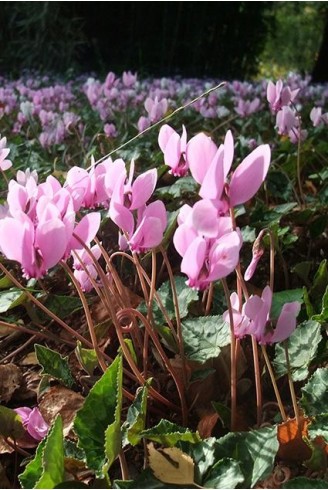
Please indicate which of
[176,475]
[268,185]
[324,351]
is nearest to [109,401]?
[176,475]

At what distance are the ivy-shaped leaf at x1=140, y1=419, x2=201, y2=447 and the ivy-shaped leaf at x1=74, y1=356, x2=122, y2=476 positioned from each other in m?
0.06

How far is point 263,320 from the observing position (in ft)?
3.29

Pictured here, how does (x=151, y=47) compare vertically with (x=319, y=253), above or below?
below

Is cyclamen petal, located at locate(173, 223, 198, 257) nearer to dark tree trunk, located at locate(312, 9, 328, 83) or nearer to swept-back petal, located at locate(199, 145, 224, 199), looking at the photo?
swept-back petal, located at locate(199, 145, 224, 199)

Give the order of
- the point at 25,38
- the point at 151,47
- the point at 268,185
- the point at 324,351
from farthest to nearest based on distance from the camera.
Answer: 1. the point at 151,47
2. the point at 25,38
3. the point at 268,185
4. the point at 324,351

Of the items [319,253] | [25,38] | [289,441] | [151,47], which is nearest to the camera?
[289,441]

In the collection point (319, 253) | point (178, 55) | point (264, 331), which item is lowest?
point (178, 55)

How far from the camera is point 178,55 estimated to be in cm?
1173

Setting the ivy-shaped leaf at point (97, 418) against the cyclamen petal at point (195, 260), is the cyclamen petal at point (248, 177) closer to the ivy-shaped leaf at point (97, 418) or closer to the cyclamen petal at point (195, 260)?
the cyclamen petal at point (195, 260)

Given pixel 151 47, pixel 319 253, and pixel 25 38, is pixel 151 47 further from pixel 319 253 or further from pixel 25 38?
pixel 319 253

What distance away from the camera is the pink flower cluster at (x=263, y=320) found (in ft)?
3.26

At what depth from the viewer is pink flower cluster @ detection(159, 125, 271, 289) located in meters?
0.88

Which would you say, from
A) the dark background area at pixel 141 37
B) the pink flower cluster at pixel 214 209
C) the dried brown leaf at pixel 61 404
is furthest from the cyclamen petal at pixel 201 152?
the dark background area at pixel 141 37

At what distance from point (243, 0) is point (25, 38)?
373cm
